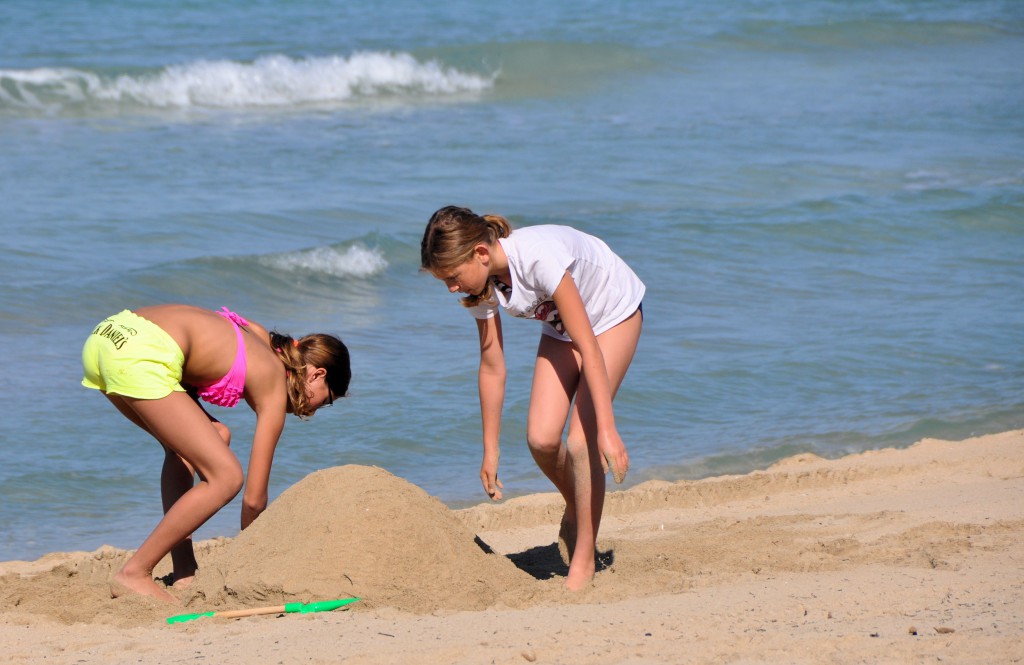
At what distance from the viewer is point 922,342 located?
829 cm

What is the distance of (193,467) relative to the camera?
4.32 meters

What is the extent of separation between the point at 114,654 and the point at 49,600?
0.89 meters

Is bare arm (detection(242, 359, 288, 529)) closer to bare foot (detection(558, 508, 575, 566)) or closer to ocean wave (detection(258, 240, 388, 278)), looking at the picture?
bare foot (detection(558, 508, 575, 566))

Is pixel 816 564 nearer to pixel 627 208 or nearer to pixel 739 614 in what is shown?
pixel 739 614

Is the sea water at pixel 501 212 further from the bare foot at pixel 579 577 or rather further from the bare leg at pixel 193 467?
the bare foot at pixel 579 577

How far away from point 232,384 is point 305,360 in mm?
290

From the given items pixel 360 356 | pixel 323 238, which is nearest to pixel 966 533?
pixel 360 356

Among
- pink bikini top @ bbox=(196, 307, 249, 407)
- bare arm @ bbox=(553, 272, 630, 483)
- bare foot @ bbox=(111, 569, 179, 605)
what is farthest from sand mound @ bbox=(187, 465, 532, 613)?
bare arm @ bbox=(553, 272, 630, 483)

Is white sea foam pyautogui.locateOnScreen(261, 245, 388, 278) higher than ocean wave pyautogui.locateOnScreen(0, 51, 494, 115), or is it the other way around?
ocean wave pyautogui.locateOnScreen(0, 51, 494, 115)

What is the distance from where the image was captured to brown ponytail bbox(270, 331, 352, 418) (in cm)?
443

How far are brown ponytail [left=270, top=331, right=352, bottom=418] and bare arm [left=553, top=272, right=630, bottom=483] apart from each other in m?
0.91

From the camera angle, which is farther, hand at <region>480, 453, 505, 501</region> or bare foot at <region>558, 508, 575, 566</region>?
bare foot at <region>558, 508, 575, 566</region>

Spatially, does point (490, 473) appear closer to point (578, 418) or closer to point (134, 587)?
point (578, 418)

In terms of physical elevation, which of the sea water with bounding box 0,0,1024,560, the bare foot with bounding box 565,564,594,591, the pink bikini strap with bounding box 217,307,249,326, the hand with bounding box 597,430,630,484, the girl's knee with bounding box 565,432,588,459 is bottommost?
the sea water with bounding box 0,0,1024,560
